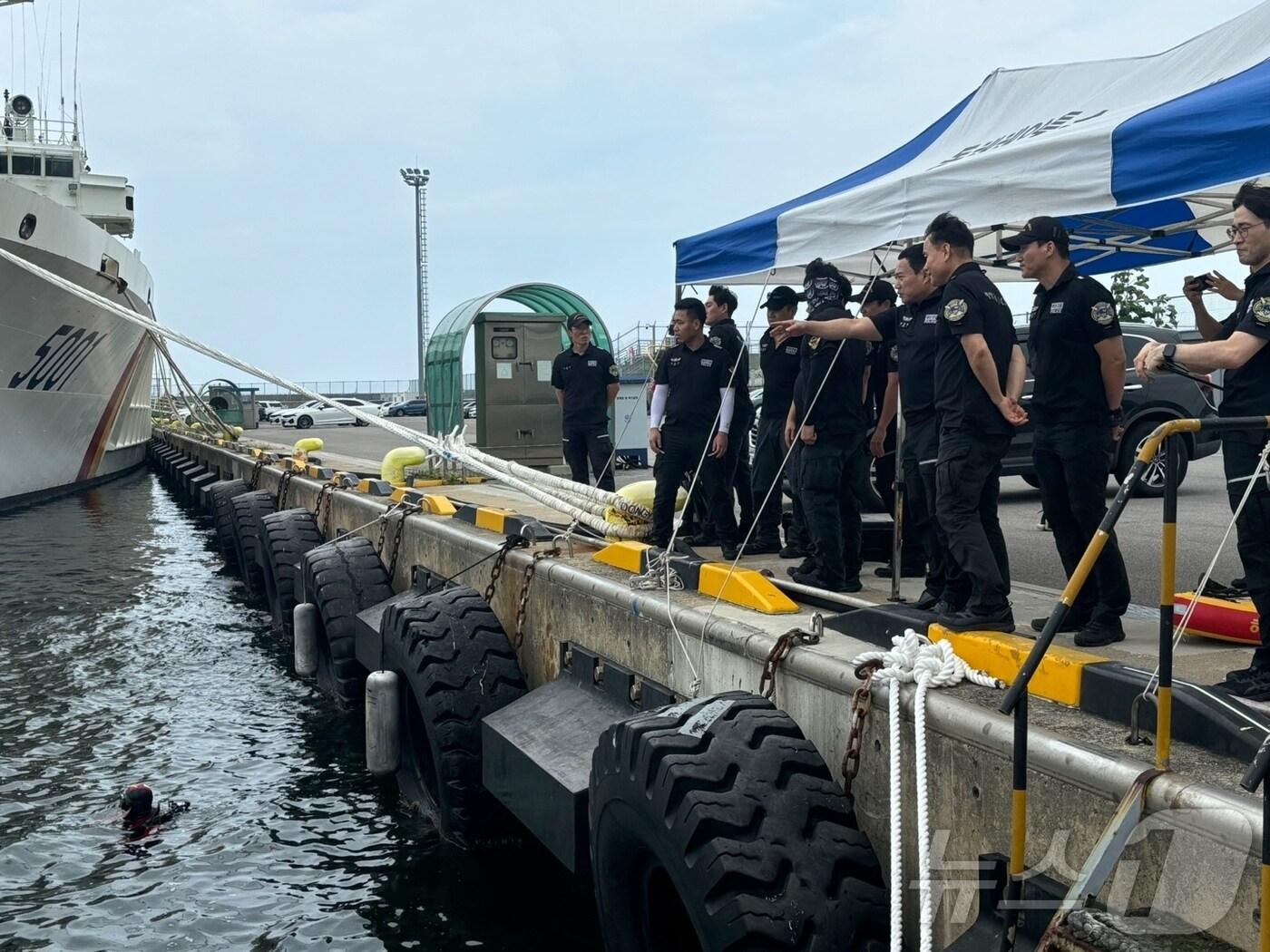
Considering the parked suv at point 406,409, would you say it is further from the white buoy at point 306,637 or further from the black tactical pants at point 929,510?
the black tactical pants at point 929,510

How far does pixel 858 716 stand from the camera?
11.1ft

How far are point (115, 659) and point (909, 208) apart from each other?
699 cm

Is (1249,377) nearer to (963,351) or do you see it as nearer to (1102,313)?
(1102,313)

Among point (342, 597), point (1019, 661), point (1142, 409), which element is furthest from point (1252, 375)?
point (1142, 409)

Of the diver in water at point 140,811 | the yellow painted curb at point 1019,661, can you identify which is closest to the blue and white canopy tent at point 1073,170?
the yellow painted curb at point 1019,661

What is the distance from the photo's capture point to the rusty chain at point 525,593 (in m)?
6.11

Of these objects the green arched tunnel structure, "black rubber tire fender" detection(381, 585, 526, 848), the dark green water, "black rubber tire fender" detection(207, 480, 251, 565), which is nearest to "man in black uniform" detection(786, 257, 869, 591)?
"black rubber tire fender" detection(381, 585, 526, 848)

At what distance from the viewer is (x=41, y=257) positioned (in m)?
16.6

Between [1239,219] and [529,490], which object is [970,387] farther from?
[529,490]

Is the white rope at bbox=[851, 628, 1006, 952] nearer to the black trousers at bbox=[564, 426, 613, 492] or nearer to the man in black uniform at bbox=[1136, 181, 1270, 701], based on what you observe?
the man in black uniform at bbox=[1136, 181, 1270, 701]

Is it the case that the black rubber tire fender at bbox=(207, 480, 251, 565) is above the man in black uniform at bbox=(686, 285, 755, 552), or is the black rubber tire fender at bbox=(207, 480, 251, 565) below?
below

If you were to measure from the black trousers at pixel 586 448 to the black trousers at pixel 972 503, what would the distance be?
555 centimetres

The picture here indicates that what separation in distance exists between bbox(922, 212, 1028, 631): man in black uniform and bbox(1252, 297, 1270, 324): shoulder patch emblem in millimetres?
931

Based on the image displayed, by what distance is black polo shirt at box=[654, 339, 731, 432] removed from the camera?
7051 millimetres
